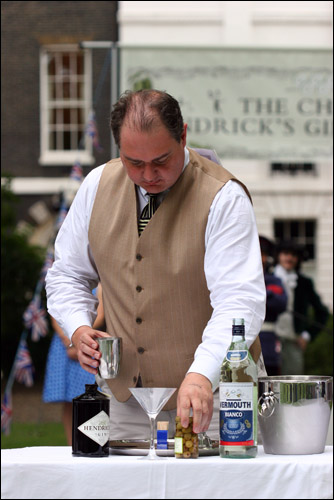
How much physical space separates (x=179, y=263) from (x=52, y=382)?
7.86ft

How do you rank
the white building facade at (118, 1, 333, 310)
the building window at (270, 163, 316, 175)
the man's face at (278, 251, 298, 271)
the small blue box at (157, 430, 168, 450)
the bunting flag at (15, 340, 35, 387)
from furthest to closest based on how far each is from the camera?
the building window at (270, 163, 316, 175)
the white building facade at (118, 1, 333, 310)
the man's face at (278, 251, 298, 271)
the bunting flag at (15, 340, 35, 387)
the small blue box at (157, 430, 168, 450)

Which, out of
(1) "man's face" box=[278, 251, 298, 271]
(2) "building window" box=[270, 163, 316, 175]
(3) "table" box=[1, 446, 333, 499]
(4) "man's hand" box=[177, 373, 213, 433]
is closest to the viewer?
(3) "table" box=[1, 446, 333, 499]

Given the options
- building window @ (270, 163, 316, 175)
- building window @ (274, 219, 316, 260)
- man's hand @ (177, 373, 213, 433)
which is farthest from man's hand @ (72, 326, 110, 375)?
building window @ (270, 163, 316, 175)

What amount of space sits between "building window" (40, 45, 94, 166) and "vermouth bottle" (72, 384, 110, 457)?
13.0 meters

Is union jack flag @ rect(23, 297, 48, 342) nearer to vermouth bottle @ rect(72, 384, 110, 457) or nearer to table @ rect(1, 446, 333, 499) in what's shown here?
vermouth bottle @ rect(72, 384, 110, 457)

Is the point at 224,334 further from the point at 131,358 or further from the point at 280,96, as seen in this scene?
the point at 280,96

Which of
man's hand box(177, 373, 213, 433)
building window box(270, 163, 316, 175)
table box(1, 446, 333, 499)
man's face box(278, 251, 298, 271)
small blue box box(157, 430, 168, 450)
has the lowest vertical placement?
table box(1, 446, 333, 499)

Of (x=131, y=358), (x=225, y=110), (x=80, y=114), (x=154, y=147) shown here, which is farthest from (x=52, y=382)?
(x=80, y=114)

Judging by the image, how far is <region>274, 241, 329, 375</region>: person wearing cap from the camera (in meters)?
6.96

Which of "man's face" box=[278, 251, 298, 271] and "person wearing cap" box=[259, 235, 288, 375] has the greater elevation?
"man's face" box=[278, 251, 298, 271]

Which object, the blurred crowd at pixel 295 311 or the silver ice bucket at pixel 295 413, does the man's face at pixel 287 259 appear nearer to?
the blurred crowd at pixel 295 311

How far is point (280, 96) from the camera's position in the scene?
17.2 feet

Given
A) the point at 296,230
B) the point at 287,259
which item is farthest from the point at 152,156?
the point at 296,230

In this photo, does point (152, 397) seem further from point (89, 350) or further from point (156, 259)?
point (156, 259)
